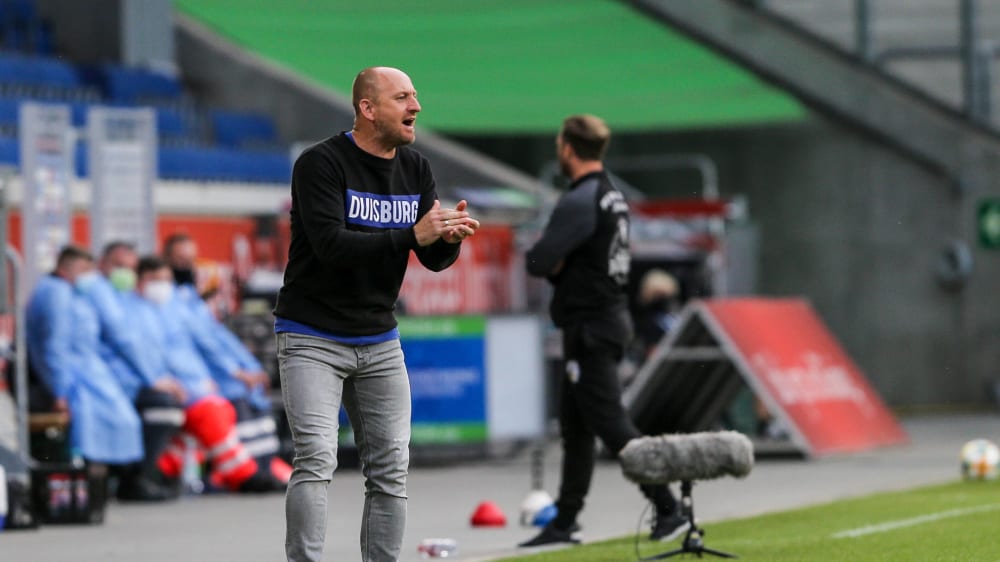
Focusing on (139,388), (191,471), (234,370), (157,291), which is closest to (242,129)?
(234,370)

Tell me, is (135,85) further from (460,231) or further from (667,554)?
(460,231)

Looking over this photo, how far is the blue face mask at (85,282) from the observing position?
14.4m

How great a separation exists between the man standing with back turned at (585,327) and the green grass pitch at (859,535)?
0.23 meters

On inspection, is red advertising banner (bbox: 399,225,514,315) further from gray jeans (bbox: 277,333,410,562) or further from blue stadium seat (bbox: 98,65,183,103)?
gray jeans (bbox: 277,333,410,562)

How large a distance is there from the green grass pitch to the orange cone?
1.20 meters

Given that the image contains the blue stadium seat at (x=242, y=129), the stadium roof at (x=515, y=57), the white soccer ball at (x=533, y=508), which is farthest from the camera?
the stadium roof at (x=515, y=57)

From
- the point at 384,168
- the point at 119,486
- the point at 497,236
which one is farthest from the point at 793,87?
the point at 384,168

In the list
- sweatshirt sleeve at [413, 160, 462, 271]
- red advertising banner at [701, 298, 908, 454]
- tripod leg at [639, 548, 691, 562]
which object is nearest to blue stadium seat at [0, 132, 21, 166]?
red advertising banner at [701, 298, 908, 454]

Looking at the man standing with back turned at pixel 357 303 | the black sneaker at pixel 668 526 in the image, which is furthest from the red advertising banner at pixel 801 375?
the man standing with back turned at pixel 357 303

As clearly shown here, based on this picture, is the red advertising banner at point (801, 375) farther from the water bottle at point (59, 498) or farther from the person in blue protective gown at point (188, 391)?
the water bottle at point (59, 498)

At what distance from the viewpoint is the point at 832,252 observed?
26.7 m

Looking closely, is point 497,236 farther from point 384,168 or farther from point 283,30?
point 384,168

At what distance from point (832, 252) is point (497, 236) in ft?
21.3

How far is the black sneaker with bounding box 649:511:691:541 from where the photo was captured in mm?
10266
